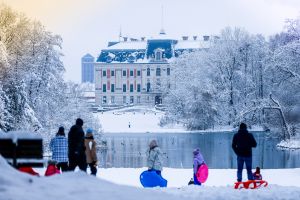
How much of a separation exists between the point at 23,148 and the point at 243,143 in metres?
6.59

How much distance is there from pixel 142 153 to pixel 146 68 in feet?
249

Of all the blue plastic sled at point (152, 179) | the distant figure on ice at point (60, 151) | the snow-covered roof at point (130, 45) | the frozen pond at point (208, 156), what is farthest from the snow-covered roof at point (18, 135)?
the snow-covered roof at point (130, 45)

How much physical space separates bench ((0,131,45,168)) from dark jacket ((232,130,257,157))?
6231mm

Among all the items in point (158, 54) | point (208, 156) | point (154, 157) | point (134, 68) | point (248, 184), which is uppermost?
point (158, 54)

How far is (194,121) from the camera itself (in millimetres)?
65625

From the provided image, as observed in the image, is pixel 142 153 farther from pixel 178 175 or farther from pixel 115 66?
pixel 115 66

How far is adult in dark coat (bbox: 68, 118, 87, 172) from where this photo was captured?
44.2 feet

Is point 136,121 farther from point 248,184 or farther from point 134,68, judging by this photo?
point 248,184

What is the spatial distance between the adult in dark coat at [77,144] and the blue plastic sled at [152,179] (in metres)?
1.96

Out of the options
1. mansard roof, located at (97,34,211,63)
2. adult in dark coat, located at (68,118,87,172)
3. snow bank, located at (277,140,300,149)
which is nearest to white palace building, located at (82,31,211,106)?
mansard roof, located at (97,34,211,63)

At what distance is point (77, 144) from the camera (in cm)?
1352

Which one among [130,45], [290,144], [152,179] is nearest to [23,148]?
[152,179]

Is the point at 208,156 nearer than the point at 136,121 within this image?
Yes

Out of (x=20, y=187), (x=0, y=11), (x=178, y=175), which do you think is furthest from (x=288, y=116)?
(x=20, y=187)
